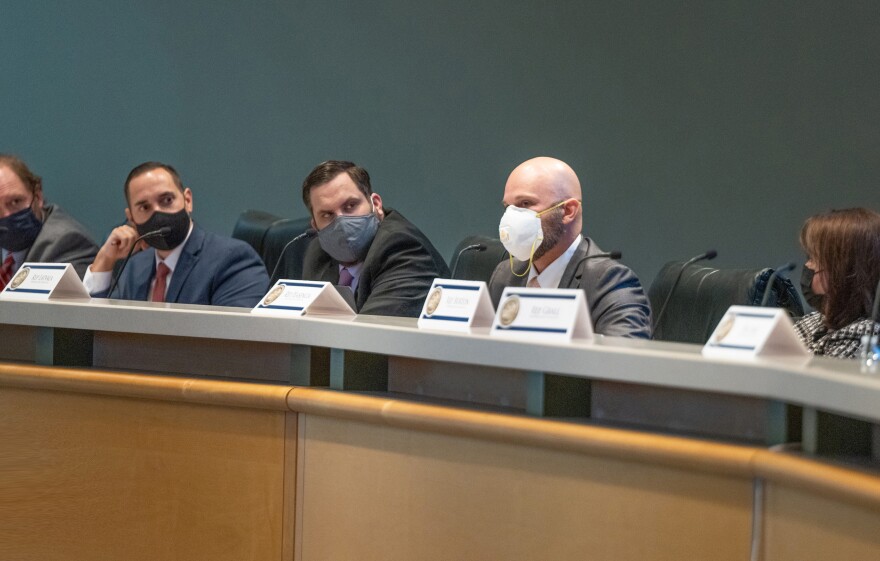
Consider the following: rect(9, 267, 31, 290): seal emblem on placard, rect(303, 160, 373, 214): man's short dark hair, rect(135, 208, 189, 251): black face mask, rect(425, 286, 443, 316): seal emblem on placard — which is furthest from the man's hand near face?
rect(425, 286, 443, 316): seal emblem on placard

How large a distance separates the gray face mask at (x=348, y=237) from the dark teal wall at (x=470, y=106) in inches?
39.2

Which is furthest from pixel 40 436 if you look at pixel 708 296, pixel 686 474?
pixel 708 296

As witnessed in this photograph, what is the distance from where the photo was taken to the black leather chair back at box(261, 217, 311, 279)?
3.55 meters

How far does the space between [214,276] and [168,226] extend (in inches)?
8.3

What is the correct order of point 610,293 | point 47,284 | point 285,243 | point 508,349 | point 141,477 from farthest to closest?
point 285,243
point 610,293
point 47,284
point 141,477
point 508,349

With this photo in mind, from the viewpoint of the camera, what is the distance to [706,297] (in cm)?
266

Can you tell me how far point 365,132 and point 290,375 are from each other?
2707 mm

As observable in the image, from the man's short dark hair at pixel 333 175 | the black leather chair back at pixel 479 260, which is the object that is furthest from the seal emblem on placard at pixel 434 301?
the man's short dark hair at pixel 333 175

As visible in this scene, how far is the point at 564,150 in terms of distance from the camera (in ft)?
12.8

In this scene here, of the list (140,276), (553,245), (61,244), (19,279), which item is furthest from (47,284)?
(61,244)

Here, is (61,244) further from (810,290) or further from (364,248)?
(810,290)

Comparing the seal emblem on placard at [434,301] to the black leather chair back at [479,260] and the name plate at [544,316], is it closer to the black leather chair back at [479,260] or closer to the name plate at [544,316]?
the name plate at [544,316]

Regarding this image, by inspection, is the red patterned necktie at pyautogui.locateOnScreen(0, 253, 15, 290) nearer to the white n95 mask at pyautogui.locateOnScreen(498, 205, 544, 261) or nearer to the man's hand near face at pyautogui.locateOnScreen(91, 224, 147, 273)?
the man's hand near face at pyautogui.locateOnScreen(91, 224, 147, 273)

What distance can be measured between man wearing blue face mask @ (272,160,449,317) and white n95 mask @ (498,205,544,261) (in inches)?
18.6
